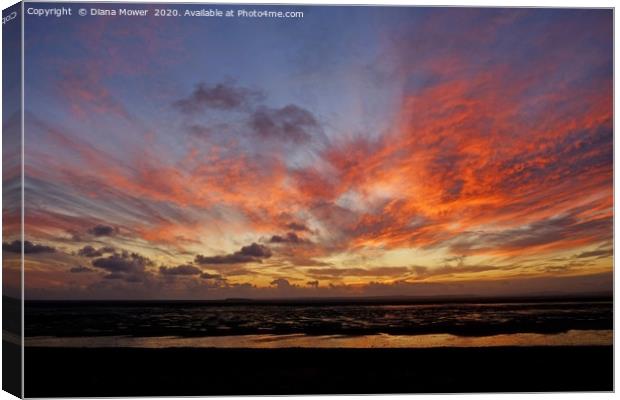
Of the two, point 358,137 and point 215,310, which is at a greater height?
point 358,137

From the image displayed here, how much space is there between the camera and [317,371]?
11562 millimetres

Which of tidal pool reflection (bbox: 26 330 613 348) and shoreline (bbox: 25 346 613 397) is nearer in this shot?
shoreline (bbox: 25 346 613 397)

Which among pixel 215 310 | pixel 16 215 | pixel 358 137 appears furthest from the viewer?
pixel 215 310

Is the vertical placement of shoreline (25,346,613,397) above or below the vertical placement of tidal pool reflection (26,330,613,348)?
below

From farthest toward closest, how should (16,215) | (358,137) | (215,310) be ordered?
1. (215,310)
2. (358,137)
3. (16,215)

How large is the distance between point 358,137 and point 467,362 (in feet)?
11.1

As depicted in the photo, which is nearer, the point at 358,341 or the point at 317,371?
the point at 317,371

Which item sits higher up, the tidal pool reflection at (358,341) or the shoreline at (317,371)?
the tidal pool reflection at (358,341)

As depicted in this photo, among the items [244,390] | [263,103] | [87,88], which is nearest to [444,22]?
[263,103]

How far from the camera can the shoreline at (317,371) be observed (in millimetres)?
11109

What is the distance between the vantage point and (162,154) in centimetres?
1148

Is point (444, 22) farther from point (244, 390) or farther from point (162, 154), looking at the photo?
point (244, 390)

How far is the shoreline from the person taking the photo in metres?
11.1

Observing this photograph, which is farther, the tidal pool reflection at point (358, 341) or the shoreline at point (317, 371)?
the tidal pool reflection at point (358, 341)
